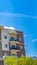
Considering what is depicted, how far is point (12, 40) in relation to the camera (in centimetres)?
1190

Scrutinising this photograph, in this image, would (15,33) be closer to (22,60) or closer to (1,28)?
(1,28)

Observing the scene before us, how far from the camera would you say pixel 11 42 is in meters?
11.8

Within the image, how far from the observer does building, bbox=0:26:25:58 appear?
11.5m

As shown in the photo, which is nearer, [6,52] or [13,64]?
[13,64]

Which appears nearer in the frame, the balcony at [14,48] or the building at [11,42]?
the building at [11,42]

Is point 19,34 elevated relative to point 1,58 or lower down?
elevated

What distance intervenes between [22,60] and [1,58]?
8.65 ft

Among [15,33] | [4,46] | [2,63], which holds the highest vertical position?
[15,33]

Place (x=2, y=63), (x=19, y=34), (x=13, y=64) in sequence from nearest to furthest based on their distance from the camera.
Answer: (x=13, y=64) → (x=2, y=63) → (x=19, y=34)

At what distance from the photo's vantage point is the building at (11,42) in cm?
1153

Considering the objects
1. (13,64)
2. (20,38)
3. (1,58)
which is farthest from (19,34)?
(13,64)

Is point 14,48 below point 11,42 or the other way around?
below

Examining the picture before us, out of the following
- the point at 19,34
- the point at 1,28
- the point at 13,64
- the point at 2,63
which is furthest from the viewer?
the point at 19,34

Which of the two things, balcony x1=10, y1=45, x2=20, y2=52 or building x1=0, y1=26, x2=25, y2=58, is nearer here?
building x1=0, y1=26, x2=25, y2=58
